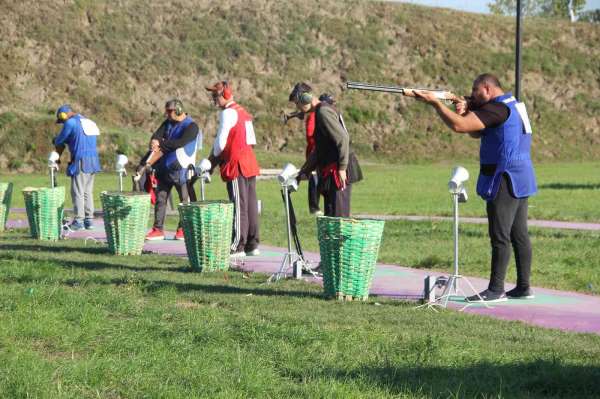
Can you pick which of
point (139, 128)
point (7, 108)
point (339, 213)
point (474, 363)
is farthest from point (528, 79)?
point (474, 363)

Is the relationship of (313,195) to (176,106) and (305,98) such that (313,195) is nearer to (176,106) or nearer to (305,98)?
(305,98)

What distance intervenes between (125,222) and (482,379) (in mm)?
8015

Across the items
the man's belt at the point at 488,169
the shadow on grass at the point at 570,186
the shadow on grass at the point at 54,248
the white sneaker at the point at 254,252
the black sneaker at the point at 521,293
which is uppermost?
the man's belt at the point at 488,169

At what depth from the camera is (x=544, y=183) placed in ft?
112

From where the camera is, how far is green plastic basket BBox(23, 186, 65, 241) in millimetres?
15594

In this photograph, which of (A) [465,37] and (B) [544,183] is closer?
(B) [544,183]

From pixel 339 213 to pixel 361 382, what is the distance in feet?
17.6

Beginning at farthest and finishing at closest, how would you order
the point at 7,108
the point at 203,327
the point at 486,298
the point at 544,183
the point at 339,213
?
the point at 7,108 → the point at 544,183 → the point at 339,213 → the point at 486,298 → the point at 203,327

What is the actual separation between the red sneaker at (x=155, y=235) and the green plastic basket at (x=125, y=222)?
1.90 metres

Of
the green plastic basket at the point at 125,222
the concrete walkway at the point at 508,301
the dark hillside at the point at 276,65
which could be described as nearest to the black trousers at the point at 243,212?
the concrete walkway at the point at 508,301

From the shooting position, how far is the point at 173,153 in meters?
15.2

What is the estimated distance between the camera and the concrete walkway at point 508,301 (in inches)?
340

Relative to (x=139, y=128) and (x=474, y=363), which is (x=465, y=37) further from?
(x=474, y=363)

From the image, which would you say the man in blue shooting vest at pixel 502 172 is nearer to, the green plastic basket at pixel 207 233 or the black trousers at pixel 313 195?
the black trousers at pixel 313 195
